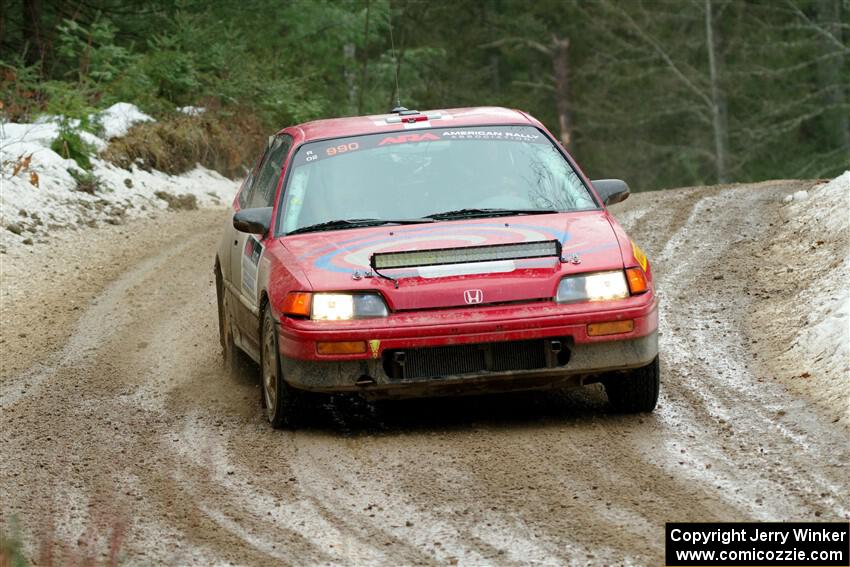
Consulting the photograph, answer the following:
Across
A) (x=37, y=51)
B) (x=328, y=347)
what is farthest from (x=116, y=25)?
(x=328, y=347)

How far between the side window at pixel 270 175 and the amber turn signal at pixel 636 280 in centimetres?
227

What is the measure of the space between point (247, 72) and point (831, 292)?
58.2ft

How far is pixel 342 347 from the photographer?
22.3 feet

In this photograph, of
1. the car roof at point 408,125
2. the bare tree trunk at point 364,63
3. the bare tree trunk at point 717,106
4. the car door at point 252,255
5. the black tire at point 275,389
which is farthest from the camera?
the bare tree trunk at point 717,106

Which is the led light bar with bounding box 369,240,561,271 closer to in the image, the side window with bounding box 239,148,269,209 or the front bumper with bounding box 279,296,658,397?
the front bumper with bounding box 279,296,658,397

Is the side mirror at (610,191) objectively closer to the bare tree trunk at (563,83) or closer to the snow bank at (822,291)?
the snow bank at (822,291)

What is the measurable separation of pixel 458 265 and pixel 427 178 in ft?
3.79

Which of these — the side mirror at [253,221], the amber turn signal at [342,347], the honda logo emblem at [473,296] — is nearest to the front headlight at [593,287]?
the honda logo emblem at [473,296]

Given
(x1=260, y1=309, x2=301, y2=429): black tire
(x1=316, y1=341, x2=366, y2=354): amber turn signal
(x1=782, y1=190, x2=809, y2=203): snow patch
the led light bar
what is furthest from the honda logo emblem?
(x1=782, y1=190, x2=809, y2=203): snow patch

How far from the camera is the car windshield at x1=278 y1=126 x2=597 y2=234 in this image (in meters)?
7.76

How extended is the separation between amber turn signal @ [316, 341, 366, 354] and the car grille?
0.13m

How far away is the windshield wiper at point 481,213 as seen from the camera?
7.64 meters

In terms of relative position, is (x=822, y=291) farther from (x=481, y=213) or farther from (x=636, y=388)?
(x=481, y=213)

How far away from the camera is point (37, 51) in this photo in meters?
24.1
